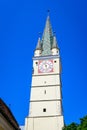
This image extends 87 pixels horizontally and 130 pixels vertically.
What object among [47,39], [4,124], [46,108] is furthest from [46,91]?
[4,124]

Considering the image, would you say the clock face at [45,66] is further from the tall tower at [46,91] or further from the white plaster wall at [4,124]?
the white plaster wall at [4,124]

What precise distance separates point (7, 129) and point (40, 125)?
56.8ft

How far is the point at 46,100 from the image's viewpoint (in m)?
38.0

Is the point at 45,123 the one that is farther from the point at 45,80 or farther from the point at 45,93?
the point at 45,80

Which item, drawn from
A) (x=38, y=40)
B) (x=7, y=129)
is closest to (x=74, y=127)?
(x=7, y=129)

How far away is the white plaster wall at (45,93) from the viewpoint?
38219 millimetres

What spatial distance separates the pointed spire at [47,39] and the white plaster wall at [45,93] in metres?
6.26

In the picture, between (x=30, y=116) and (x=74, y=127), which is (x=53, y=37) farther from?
(x=74, y=127)

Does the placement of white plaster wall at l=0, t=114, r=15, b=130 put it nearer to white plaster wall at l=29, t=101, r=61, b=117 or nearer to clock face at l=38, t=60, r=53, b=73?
white plaster wall at l=29, t=101, r=61, b=117

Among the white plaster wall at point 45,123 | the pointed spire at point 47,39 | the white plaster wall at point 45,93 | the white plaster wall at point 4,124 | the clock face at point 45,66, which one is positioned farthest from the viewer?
the pointed spire at point 47,39

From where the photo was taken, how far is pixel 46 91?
39.0 meters

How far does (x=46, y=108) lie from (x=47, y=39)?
44.6ft

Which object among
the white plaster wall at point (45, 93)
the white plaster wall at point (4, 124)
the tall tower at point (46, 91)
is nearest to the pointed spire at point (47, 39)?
the tall tower at point (46, 91)

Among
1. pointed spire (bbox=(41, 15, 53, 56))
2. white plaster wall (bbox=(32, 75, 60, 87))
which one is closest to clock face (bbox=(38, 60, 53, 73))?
white plaster wall (bbox=(32, 75, 60, 87))
